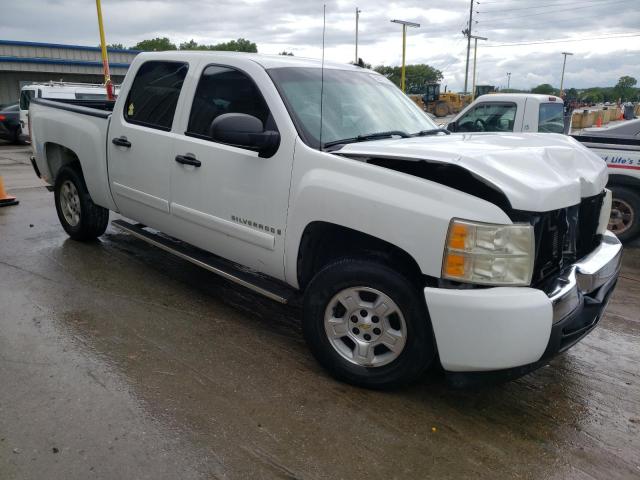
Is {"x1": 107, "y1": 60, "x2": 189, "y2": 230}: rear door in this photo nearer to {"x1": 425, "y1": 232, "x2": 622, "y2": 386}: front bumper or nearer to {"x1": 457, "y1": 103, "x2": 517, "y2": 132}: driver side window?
{"x1": 425, "y1": 232, "x2": 622, "y2": 386}: front bumper

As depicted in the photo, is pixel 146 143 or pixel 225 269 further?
pixel 146 143

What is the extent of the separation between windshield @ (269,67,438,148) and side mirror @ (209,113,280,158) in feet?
0.77

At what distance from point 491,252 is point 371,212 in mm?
677

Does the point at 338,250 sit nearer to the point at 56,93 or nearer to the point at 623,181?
the point at 623,181

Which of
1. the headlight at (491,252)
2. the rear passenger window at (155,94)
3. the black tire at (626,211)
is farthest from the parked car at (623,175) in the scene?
the rear passenger window at (155,94)

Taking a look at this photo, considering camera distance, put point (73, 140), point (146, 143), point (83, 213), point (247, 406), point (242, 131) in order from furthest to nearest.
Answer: point (83, 213), point (73, 140), point (146, 143), point (242, 131), point (247, 406)

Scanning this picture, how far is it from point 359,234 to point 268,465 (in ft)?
4.55

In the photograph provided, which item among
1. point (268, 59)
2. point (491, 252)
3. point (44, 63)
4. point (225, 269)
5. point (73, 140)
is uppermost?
point (44, 63)

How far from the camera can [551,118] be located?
9227mm

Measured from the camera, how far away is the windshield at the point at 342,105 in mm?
3639

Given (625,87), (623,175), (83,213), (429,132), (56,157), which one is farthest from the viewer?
(625,87)

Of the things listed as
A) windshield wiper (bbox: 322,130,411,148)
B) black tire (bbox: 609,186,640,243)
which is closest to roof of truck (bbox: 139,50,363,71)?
windshield wiper (bbox: 322,130,411,148)

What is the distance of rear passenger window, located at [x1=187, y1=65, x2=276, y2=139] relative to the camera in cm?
383

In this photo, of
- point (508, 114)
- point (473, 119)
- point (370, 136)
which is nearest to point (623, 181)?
point (508, 114)
